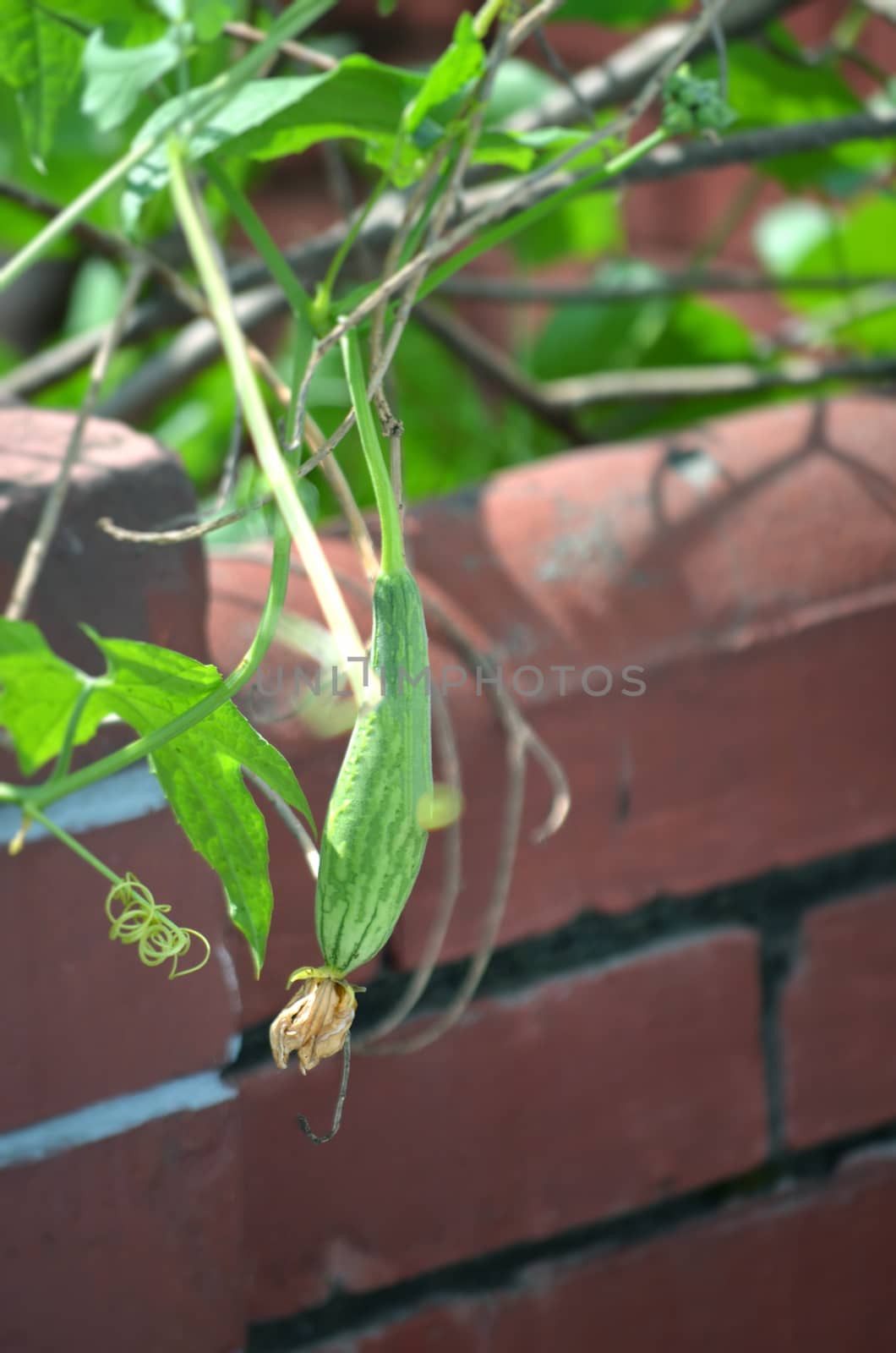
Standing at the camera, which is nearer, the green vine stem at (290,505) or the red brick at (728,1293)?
the green vine stem at (290,505)

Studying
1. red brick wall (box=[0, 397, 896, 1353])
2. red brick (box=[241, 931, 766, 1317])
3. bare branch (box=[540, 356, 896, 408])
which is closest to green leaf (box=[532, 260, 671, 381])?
bare branch (box=[540, 356, 896, 408])

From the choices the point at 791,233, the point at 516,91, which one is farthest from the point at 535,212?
the point at 791,233

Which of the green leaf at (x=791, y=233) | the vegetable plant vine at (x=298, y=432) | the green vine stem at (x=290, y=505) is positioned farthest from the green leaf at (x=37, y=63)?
the green leaf at (x=791, y=233)

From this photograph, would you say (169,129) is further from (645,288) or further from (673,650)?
(645,288)

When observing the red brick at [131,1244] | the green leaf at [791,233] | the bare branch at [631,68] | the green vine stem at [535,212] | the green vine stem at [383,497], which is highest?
the bare branch at [631,68]

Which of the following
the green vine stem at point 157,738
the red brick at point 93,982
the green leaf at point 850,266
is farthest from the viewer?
the green leaf at point 850,266

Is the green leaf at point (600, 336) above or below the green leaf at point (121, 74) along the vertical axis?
below

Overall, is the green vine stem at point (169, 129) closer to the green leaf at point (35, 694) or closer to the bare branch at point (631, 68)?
the green leaf at point (35, 694)
